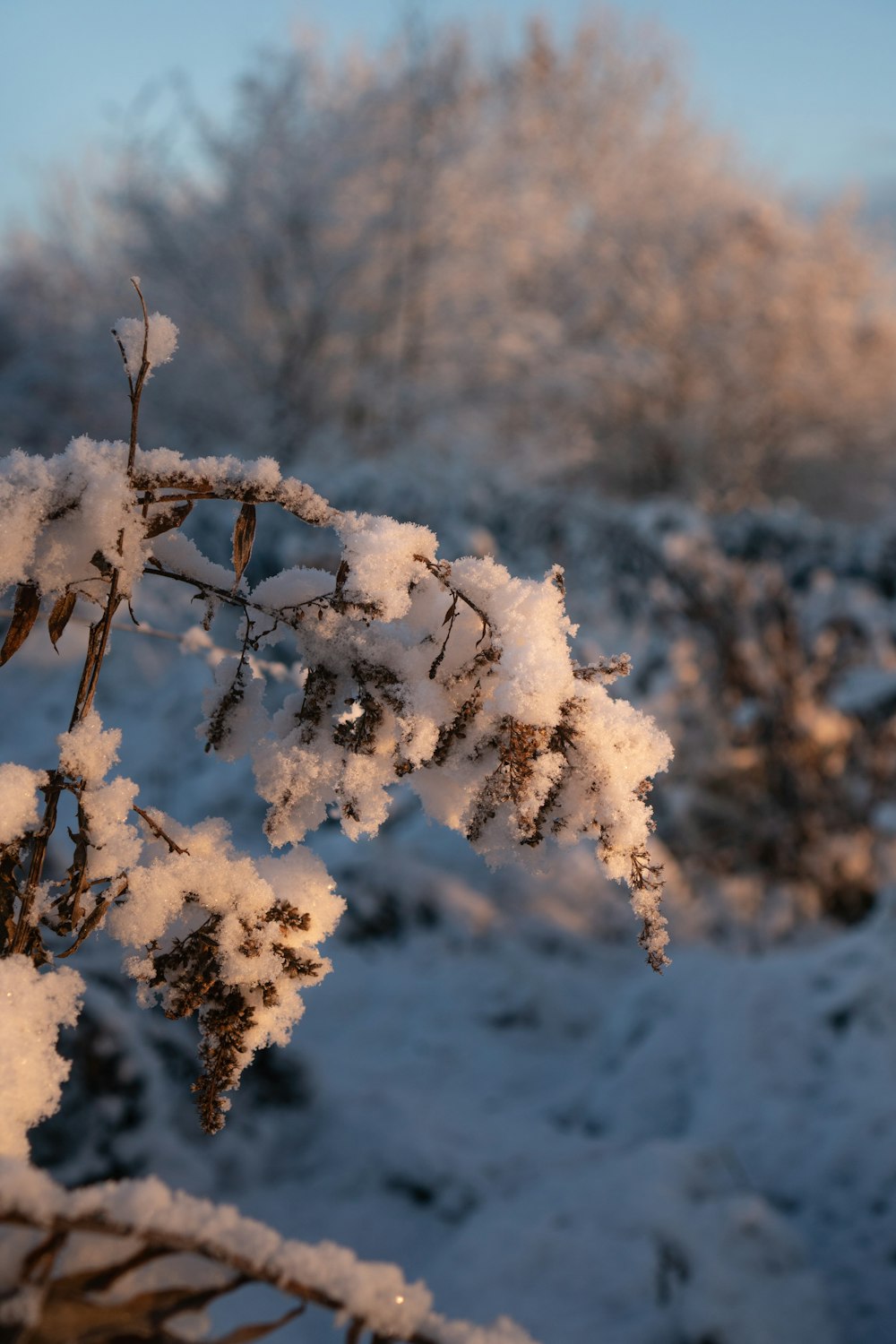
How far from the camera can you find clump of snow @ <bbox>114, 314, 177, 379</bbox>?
2.86 ft

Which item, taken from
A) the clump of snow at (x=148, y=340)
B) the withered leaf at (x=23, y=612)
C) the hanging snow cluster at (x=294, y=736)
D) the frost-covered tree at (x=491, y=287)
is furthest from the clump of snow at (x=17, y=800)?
the frost-covered tree at (x=491, y=287)

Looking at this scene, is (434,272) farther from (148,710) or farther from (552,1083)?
(552,1083)

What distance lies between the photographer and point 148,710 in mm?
6242

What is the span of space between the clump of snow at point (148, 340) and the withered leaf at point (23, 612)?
0.67 ft

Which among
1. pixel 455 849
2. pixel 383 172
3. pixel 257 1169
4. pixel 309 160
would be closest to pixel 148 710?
pixel 455 849

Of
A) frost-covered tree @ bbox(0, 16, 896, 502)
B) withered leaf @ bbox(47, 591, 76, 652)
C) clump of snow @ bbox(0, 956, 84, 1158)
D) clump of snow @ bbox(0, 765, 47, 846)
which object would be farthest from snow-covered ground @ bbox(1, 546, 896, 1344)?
frost-covered tree @ bbox(0, 16, 896, 502)

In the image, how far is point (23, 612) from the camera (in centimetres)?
85

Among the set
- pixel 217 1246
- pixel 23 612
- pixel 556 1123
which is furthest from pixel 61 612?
pixel 556 1123

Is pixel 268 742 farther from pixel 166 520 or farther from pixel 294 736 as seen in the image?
pixel 166 520

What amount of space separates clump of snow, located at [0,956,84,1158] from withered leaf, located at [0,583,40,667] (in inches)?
11.1

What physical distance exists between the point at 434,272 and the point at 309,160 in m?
2.26

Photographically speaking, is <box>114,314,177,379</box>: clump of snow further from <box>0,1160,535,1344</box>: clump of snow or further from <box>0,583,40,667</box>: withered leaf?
<box>0,1160,535,1344</box>: clump of snow

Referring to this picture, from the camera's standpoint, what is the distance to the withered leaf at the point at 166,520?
0.87 m

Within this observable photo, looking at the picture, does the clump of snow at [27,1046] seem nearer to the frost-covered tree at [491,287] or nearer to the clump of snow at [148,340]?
the clump of snow at [148,340]
